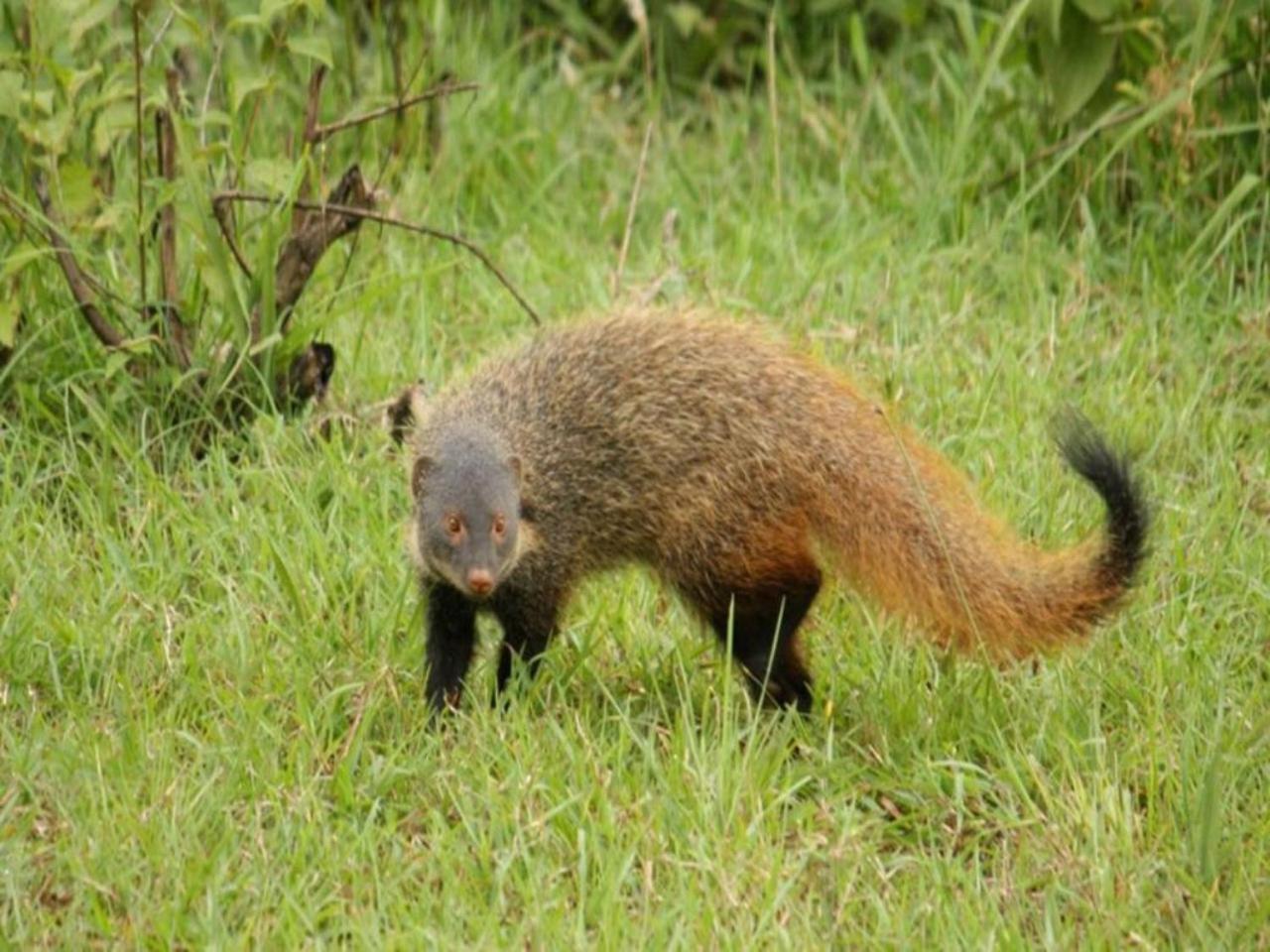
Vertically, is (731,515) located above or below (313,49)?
below

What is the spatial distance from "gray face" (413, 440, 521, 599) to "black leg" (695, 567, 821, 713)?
1.31 ft

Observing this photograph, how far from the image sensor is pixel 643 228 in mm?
5867

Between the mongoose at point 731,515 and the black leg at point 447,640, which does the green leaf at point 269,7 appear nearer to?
the mongoose at point 731,515

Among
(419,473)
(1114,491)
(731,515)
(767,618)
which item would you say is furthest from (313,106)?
(1114,491)

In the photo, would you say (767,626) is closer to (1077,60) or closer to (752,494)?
(752,494)

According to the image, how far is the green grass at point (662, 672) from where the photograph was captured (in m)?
3.24

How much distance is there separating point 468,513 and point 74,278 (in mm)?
1314

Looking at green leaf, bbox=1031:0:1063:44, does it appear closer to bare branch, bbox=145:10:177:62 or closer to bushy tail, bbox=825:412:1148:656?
bushy tail, bbox=825:412:1148:656

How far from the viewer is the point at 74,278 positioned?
14.9 ft

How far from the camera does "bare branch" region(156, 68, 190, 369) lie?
4648 millimetres

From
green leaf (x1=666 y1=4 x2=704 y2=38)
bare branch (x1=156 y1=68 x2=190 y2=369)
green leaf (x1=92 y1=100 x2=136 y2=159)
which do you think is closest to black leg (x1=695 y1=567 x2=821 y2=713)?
bare branch (x1=156 y1=68 x2=190 y2=369)

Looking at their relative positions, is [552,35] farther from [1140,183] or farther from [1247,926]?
[1247,926]

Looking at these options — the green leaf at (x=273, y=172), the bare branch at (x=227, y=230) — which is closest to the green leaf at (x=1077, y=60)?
the green leaf at (x=273, y=172)

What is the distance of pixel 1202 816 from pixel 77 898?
5.67 feet
